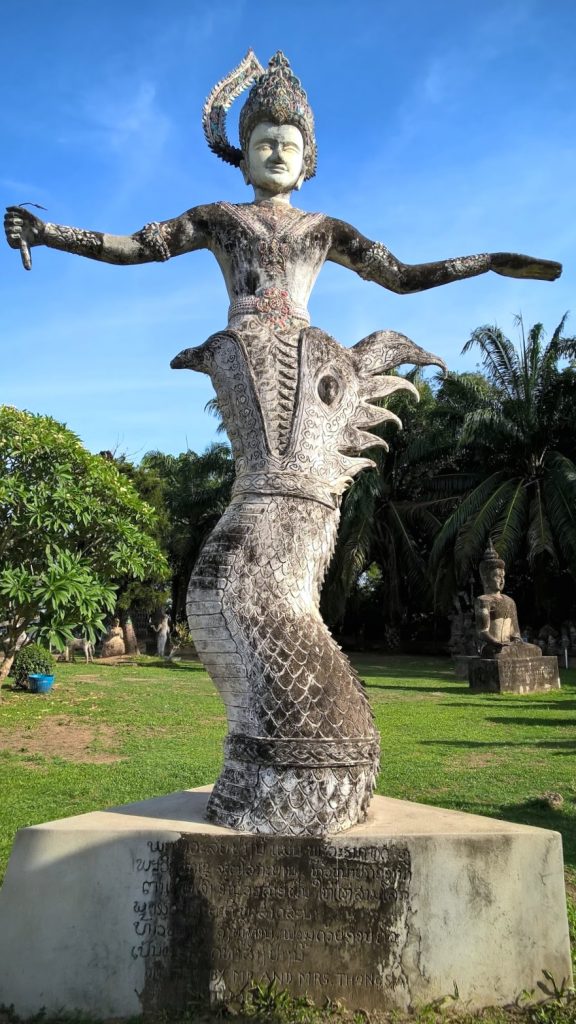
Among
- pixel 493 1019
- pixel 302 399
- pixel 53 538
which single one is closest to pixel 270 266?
pixel 302 399

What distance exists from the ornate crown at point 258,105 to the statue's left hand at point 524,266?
101cm

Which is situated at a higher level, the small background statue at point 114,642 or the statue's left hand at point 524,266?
the statue's left hand at point 524,266

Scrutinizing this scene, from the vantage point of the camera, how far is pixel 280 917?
2619 millimetres

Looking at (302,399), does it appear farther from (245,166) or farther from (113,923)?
(113,923)

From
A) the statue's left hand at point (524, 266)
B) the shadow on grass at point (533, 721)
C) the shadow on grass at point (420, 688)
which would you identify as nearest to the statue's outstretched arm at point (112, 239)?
the statue's left hand at point (524, 266)

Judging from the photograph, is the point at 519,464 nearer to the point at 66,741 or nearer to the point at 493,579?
the point at 493,579

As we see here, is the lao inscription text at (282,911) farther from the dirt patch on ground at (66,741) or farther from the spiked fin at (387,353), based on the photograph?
the dirt patch on ground at (66,741)

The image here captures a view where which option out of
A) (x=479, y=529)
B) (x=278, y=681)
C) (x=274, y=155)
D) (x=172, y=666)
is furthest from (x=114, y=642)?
(x=278, y=681)

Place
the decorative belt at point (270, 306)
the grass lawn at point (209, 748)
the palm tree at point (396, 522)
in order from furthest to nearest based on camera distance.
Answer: the palm tree at point (396, 522) < the grass lawn at point (209, 748) < the decorative belt at point (270, 306)

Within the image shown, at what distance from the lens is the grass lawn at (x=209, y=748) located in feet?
19.9

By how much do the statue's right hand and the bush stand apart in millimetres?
11855

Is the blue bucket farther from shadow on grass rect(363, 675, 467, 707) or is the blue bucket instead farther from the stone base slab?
the stone base slab

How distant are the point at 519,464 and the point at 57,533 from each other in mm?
15564

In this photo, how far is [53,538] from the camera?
32.8 ft
